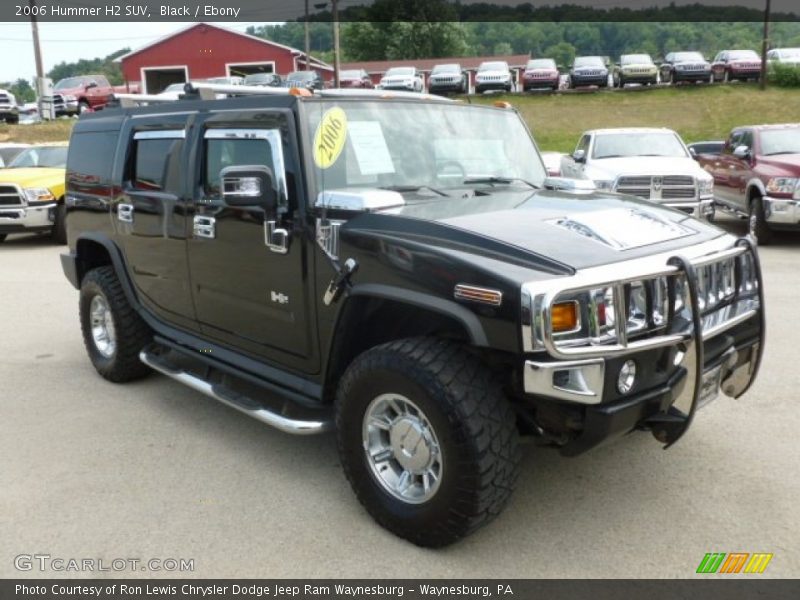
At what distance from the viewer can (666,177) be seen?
35.7 ft

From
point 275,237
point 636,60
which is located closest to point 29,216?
point 275,237

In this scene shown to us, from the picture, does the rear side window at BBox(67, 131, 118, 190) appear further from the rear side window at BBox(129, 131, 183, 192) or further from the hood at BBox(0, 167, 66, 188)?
the hood at BBox(0, 167, 66, 188)

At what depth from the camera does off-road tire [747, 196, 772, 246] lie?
35.6ft

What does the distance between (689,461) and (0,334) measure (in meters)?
6.12

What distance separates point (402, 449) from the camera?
10.7 ft

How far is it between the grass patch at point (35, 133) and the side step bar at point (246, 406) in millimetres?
24440

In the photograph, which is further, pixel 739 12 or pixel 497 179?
pixel 739 12

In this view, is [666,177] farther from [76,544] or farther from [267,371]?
[76,544]

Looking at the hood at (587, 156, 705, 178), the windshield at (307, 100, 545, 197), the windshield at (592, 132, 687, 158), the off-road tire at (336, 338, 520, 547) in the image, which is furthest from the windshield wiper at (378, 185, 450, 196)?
the windshield at (592, 132, 687, 158)

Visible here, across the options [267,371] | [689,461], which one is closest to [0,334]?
[267,371]

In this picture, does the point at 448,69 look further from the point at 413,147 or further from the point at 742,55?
the point at 413,147

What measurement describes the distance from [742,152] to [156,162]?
9.69 m

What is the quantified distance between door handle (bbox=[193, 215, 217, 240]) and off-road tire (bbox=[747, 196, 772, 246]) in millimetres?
8968

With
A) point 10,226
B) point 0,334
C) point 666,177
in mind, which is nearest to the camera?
point 0,334
